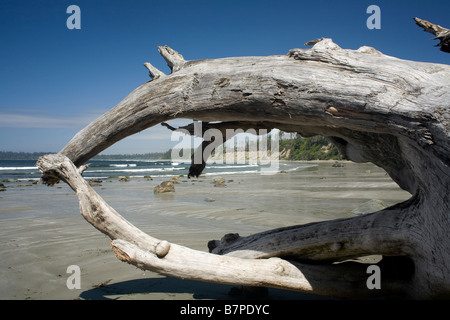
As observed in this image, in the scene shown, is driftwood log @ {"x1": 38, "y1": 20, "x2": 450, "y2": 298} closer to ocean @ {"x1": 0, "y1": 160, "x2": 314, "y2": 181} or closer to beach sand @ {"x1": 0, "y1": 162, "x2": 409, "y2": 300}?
beach sand @ {"x1": 0, "y1": 162, "x2": 409, "y2": 300}

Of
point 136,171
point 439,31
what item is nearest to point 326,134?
point 439,31

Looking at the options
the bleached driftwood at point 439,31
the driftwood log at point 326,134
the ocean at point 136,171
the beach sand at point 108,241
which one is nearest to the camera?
the driftwood log at point 326,134

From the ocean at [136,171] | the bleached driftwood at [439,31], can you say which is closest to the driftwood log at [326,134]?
the bleached driftwood at [439,31]

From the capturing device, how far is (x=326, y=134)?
3826 millimetres

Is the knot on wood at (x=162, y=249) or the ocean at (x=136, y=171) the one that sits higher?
the ocean at (x=136, y=171)

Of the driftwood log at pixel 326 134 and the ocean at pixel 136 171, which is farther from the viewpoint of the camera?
the ocean at pixel 136 171

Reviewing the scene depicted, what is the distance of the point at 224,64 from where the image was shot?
3.54 metres

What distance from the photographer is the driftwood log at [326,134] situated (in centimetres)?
290

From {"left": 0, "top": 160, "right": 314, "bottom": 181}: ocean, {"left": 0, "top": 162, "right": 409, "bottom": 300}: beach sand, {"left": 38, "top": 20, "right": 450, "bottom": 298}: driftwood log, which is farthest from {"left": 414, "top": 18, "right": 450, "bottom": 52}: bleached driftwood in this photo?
{"left": 0, "top": 160, "right": 314, "bottom": 181}: ocean

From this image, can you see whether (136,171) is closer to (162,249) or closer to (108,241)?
(108,241)

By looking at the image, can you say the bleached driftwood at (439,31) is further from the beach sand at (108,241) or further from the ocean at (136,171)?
the ocean at (136,171)

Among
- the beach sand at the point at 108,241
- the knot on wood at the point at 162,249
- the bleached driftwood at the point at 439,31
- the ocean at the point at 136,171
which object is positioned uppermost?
the bleached driftwood at the point at 439,31

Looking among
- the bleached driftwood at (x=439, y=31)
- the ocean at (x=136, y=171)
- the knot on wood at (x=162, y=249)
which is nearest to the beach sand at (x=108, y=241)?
the knot on wood at (x=162, y=249)

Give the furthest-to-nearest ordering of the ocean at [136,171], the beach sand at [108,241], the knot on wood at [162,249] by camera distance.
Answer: the ocean at [136,171]
the beach sand at [108,241]
the knot on wood at [162,249]
